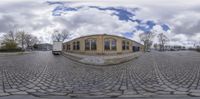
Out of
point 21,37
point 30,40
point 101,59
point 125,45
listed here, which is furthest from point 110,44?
point 30,40

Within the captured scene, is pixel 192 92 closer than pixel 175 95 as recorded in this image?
No

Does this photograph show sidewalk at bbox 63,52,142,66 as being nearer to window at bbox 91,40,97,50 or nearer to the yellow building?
the yellow building

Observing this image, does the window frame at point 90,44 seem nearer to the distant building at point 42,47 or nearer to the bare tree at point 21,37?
the bare tree at point 21,37

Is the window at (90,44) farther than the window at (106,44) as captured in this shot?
Yes

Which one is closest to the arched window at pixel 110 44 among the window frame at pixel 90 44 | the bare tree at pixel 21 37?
the window frame at pixel 90 44

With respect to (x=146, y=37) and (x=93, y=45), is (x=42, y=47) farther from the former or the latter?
(x=93, y=45)

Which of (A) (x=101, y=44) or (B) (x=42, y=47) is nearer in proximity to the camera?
(A) (x=101, y=44)

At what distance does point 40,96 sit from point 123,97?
2523mm

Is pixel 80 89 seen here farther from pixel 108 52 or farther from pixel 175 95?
pixel 108 52

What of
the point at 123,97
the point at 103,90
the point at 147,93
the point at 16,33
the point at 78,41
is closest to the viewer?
the point at 123,97

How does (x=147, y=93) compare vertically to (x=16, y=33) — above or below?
below

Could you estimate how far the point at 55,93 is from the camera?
7.62 m

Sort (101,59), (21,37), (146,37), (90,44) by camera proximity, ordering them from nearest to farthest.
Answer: (101,59) → (90,44) → (21,37) → (146,37)

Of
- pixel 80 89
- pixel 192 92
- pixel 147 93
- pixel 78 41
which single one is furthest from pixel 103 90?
pixel 78 41
